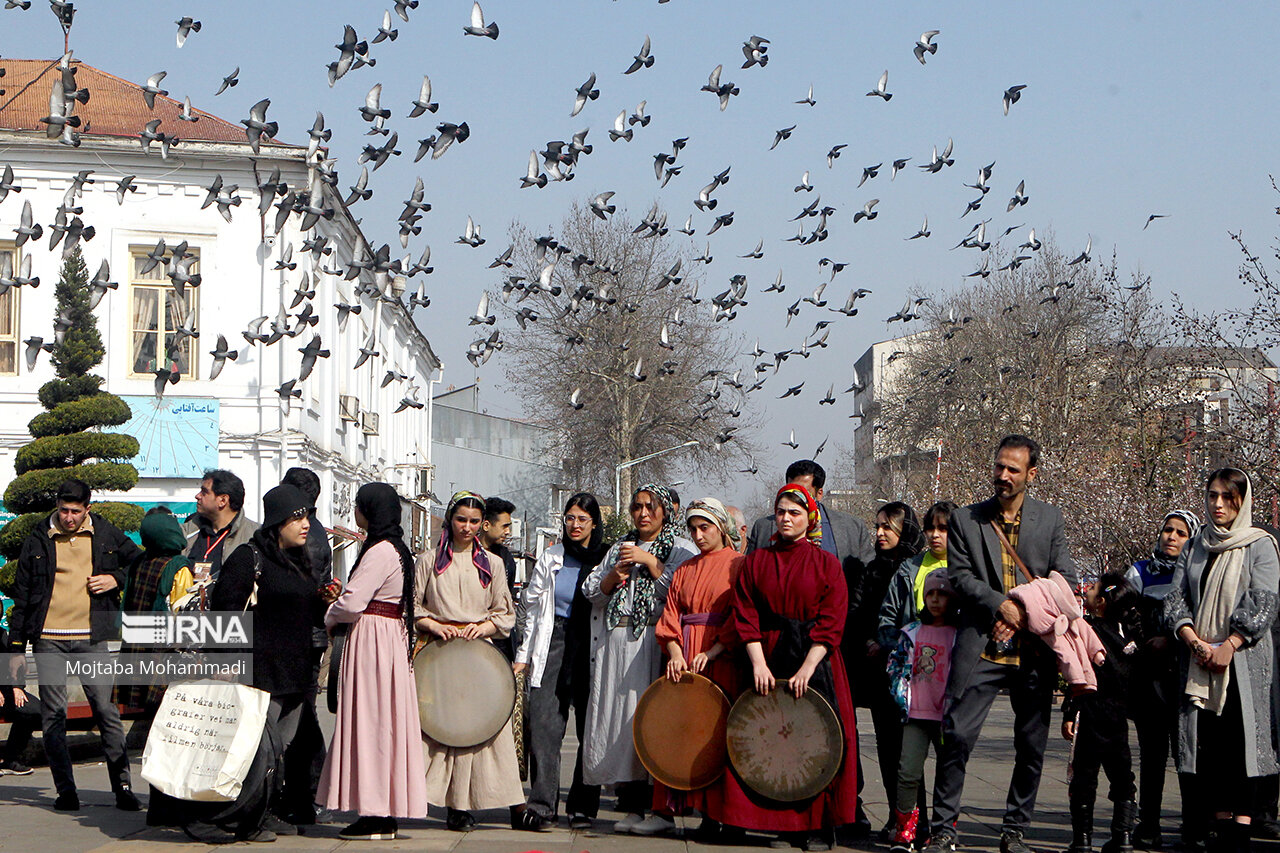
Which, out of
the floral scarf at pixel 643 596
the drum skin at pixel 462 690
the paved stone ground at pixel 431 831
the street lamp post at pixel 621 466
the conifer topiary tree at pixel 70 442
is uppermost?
the street lamp post at pixel 621 466

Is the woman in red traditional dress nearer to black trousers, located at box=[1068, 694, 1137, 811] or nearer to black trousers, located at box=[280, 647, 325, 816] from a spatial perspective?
black trousers, located at box=[1068, 694, 1137, 811]

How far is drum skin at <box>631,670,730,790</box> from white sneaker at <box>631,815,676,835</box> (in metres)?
0.36

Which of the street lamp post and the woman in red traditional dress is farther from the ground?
the street lamp post

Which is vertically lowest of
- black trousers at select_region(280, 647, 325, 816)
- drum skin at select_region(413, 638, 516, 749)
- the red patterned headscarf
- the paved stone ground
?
the paved stone ground

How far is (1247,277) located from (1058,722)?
5.68 meters

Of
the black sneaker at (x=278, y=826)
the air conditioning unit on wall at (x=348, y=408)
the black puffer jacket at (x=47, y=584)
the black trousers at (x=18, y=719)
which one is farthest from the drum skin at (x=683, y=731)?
the air conditioning unit on wall at (x=348, y=408)

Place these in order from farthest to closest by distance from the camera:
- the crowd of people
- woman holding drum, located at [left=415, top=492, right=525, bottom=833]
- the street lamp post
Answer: the street lamp post < woman holding drum, located at [left=415, top=492, right=525, bottom=833] < the crowd of people

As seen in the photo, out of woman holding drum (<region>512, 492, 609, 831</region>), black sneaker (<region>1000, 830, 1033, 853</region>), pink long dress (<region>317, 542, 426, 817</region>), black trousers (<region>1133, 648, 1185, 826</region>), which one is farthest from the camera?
woman holding drum (<region>512, 492, 609, 831</region>)

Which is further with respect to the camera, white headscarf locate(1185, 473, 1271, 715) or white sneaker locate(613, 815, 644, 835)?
white sneaker locate(613, 815, 644, 835)

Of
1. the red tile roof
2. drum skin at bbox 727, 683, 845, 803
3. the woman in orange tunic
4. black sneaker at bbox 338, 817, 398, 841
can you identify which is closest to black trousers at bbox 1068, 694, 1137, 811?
drum skin at bbox 727, 683, 845, 803

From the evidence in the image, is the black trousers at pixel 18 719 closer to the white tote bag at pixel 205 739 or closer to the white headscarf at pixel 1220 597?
the white tote bag at pixel 205 739

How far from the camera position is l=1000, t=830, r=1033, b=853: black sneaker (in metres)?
7.30

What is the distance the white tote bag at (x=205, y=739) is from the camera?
7488mm

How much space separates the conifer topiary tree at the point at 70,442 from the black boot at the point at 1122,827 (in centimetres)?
1356
